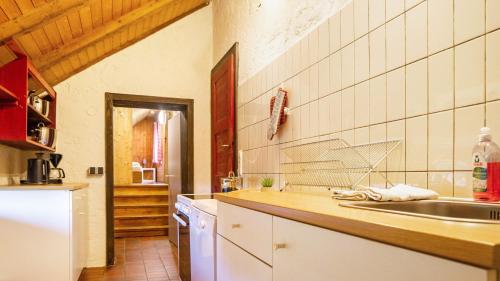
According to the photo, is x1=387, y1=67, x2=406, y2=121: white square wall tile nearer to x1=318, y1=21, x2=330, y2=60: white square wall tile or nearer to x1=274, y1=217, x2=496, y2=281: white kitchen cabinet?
x1=318, y1=21, x2=330, y2=60: white square wall tile

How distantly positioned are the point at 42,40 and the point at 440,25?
270 cm

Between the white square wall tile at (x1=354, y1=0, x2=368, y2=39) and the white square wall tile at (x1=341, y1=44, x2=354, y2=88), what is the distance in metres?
0.07

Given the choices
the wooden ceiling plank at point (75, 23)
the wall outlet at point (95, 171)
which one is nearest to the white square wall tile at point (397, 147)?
the wooden ceiling plank at point (75, 23)

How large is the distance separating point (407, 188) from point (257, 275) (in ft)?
1.87

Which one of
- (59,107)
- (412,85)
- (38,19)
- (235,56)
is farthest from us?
(59,107)

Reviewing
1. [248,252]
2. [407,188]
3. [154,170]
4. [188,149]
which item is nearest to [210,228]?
[248,252]

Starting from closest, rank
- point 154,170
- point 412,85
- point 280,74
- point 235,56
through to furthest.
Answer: point 412,85 < point 280,74 < point 235,56 < point 154,170

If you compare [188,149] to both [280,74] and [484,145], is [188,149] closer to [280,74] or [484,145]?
[280,74]

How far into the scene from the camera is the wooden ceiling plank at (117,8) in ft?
8.99

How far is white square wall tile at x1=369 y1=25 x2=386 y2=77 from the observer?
1384mm

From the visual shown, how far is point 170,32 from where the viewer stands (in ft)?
13.4

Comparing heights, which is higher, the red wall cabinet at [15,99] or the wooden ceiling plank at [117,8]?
the wooden ceiling plank at [117,8]

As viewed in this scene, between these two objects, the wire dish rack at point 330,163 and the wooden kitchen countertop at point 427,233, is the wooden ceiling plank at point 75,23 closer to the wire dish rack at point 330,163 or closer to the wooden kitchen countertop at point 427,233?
the wire dish rack at point 330,163

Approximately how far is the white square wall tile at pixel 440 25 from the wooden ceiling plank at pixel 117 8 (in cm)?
238
